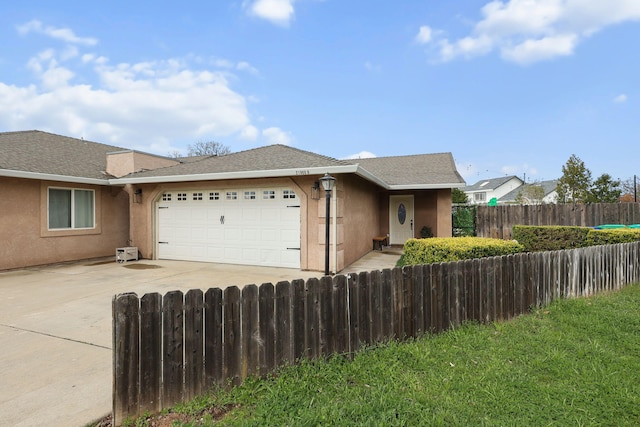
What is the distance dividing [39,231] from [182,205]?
13.2 feet

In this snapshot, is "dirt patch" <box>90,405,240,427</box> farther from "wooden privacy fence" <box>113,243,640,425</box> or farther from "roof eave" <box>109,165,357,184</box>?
"roof eave" <box>109,165,357,184</box>

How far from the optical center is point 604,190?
70.5 ft

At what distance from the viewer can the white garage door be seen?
30.3 ft

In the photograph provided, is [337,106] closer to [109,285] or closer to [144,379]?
[109,285]

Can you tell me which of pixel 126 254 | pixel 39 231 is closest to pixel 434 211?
pixel 126 254

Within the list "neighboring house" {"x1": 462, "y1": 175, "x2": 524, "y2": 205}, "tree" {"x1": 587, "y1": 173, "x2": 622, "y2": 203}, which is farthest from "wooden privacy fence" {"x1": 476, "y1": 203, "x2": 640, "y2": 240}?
"neighboring house" {"x1": 462, "y1": 175, "x2": 524, "y2": 205}

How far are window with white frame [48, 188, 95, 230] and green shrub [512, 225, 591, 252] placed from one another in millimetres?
14503

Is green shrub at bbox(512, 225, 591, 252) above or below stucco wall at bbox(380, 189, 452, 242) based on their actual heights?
below

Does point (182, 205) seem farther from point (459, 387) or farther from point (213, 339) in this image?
point (459, 387)

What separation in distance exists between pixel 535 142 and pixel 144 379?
29.2m

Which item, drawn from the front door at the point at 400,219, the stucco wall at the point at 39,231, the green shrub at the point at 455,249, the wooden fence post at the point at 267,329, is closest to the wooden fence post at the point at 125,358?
the wooden fence post at the point at 267,329

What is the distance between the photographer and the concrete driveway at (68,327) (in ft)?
8.63

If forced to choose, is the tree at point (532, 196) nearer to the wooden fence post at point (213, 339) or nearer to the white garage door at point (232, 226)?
the white garage door at point (232, 226)

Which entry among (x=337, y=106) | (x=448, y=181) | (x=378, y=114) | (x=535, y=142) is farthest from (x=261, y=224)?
(x=535, y=142)
